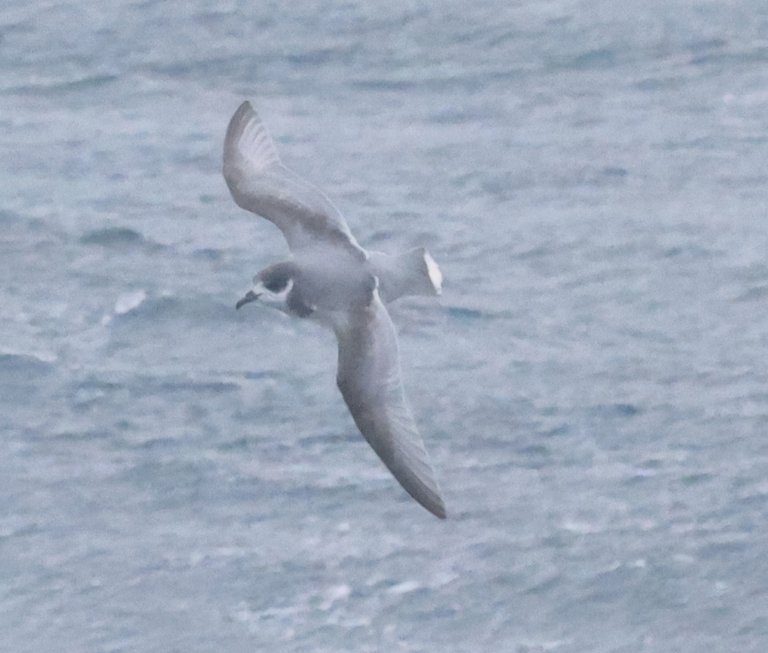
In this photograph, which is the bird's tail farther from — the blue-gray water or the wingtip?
the blue-gray water

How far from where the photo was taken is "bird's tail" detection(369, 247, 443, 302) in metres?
10.8

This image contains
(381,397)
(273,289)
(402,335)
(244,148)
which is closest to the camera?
(381,397)

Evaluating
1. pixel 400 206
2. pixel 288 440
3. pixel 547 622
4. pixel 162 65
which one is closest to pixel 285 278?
pixel 547 622

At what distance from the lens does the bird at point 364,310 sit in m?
10.5

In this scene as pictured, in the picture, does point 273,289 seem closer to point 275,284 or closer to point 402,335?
point 275,284

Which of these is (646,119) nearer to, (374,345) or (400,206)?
(400,206)

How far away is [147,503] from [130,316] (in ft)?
9.22

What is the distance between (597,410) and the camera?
15156mm

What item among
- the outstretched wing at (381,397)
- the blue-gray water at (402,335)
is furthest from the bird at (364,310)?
the blue-gray water at (402,335)

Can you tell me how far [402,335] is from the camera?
16.2 m

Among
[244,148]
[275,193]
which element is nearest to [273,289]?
[275,193]

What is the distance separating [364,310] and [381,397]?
0.48 m

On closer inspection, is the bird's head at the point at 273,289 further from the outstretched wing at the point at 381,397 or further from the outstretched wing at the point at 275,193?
the outstretched wing at the point at 275,193

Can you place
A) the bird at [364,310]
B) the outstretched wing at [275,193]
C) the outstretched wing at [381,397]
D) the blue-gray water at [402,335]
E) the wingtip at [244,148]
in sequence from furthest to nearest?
the blue-gray water at [402,335] → the wingtip at [244,148] → the outstretched wing at [275,193] → the bird at [364,310] → the outstretched wing at [381,397]
